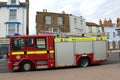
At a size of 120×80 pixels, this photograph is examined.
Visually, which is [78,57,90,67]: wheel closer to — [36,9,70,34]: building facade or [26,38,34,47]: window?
[26,38,34,47]: window

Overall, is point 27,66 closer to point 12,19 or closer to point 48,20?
point 12,19

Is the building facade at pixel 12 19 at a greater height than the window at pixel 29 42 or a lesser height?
greater

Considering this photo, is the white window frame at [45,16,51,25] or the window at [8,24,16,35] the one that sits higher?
the white window frame at [45,16,51,25]

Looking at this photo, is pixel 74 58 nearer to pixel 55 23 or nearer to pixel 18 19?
pixel 18 19

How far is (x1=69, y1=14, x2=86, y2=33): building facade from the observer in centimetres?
4967

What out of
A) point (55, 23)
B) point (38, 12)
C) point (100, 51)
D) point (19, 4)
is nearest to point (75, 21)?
point (55, 23)

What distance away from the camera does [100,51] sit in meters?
18.3

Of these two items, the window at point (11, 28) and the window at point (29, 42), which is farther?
the window at point (11, 28)

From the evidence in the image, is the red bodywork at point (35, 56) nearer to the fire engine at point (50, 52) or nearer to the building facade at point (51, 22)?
the fire engine at point (50, 52)

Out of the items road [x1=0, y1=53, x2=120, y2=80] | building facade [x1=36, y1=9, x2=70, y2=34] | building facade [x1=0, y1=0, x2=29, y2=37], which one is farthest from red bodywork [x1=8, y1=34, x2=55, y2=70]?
building facade [x1=36, y1=9, x2=70, y2=34]

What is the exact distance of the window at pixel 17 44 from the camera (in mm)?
16094

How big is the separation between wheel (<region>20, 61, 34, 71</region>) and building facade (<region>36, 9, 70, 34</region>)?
93.0 ft

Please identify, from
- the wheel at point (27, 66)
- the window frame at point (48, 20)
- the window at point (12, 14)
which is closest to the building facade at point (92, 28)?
the window frame at point (48, 20)

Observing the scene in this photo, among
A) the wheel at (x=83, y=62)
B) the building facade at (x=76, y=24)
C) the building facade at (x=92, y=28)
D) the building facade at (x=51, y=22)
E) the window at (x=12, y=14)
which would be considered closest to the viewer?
the wheel at (x=83, y=62)
